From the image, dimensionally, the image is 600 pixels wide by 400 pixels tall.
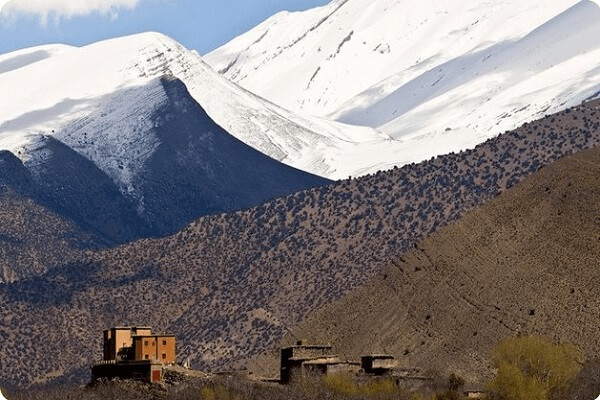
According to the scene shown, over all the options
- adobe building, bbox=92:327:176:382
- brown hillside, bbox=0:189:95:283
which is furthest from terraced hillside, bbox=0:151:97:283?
adobe building, bbox=92:327:176:382

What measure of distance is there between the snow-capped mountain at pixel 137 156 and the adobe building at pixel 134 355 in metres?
74.3

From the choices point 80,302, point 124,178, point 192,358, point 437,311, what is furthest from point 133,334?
point 124,178

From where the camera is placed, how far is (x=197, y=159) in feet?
612

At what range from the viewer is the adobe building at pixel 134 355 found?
8819 cm

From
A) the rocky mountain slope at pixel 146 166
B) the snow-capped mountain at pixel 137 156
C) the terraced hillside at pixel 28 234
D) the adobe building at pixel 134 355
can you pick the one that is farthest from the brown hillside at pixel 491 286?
the snow-capped mountain at pixel 137 156

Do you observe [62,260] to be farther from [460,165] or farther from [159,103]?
[159,103]

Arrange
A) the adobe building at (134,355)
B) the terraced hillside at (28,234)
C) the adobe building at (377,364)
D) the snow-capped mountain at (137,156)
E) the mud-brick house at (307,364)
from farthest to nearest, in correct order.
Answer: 1. the snow-capped mountain at (137,156)
2. the terraced hillside at (28,234)
3. the mud-brick house at (307,364)
4. the adobe building at (377,364)
5. the adobe building at (134,355)

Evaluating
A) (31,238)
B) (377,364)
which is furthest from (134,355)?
(31,238)

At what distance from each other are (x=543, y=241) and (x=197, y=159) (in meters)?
87.8

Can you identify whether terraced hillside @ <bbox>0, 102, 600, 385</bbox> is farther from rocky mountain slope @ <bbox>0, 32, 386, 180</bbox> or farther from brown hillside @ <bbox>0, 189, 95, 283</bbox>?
rocky mountain slope @ <bbox>0, 32, 386, 180</bbox>

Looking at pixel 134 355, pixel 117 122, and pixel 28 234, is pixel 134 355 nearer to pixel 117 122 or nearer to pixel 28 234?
pixel 28 234

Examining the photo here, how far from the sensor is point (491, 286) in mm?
99000

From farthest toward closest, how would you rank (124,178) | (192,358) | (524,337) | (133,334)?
1. (124,178)
2. (192,358)
3. (133,334)
4. (524,337)

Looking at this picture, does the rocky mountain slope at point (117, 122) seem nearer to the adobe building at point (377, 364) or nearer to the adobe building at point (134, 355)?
the adobe building at point (134, 355)
